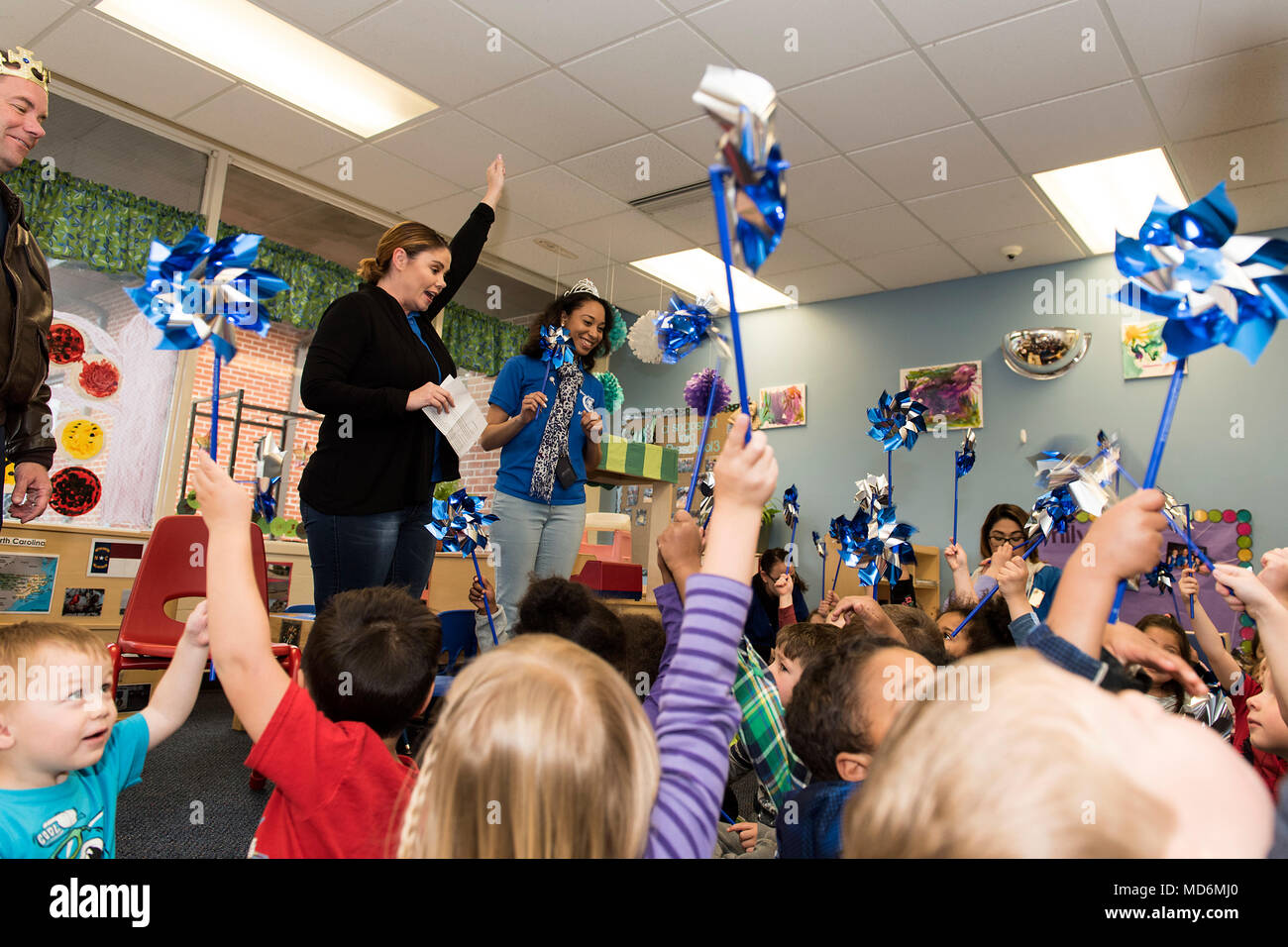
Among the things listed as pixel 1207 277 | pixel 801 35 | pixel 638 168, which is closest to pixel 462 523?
pixel 1207 277

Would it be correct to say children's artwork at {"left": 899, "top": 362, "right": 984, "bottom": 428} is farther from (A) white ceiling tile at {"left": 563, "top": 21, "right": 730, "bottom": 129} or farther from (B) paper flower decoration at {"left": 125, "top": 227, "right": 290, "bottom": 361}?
(B) paper flower decoration at {"left": 125, "top": 227, "right": 290, "bottom": 361}

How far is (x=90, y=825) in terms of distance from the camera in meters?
1.11

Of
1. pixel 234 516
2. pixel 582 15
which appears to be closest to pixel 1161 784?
pixel 234 516

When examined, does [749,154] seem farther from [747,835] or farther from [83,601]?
[83,601]

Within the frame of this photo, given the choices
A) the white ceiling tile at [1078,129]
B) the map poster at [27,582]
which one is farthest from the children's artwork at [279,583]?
the white ceiling tile at [1078,129]

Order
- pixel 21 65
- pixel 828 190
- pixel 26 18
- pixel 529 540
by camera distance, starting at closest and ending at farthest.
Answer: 1. pixel 21 65
2. pixel 529 540
3. pixel 26 18
4. pixel 828 190

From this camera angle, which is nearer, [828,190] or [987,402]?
[828,190]

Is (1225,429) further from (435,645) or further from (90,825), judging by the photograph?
(90,825)

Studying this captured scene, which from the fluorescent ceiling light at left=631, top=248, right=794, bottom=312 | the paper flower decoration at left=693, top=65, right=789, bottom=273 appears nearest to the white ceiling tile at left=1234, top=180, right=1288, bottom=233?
the fluorescent ceiling light at left=631, top=248, right=794, bottom=312

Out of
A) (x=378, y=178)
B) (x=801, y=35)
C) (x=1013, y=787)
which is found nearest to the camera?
(x=1013, y=787)

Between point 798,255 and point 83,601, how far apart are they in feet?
12.8

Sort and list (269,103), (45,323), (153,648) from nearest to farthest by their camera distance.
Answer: (45,323), (153,648), (269,103)

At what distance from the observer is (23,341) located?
1573 millimetres

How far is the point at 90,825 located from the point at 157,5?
3257 millimetres
